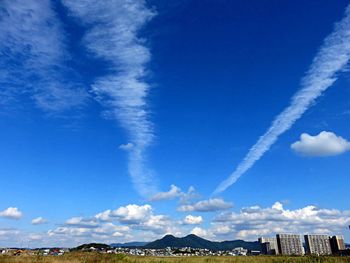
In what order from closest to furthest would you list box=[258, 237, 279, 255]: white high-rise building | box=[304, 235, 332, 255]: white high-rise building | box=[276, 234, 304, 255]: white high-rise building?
box=[304, 235, 332, 255]: white high-rise building < box=[276, 234, 304, 255]: white high-rise building < box=[258, 237, 279, 255]: white high-rise building

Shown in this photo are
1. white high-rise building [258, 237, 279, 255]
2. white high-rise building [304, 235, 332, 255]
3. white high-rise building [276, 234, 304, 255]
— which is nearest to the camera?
white high-rise building [304, 235, 332, 255]

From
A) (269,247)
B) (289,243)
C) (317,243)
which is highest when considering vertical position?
(289,243)

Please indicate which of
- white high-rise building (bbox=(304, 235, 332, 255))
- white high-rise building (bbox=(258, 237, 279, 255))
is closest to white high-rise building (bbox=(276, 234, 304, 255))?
white high-rise building (bbox=(258, 237, 279, 255))

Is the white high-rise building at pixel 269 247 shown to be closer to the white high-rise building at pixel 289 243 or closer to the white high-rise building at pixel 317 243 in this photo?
the white high-rise building at pixel 289 243

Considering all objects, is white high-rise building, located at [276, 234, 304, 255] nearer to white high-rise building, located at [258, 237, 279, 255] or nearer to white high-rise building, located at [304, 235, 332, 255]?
white high-rise building, located at [258, 237, 279, 255]

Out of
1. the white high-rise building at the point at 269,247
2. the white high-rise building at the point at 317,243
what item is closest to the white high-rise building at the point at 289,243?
the white high-rise building at the point at 269,247

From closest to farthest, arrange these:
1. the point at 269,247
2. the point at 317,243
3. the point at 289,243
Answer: the point at 317,243 < the point at 289,243 < the point at 269,247

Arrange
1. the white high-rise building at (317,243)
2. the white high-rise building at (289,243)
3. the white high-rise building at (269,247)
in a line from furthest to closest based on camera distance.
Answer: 1. the white high-rise building at (269,247)
2. the white high-rise building at (289,243)
3. the white high-rise building at (317,243)

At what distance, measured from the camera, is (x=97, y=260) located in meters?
42.2

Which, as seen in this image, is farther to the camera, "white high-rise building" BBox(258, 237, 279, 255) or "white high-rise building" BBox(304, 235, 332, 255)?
"white high-rise building" BBox(258, 237, 279, 255)

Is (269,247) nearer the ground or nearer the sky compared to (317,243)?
nearer the ground

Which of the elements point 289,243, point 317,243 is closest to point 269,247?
point 289,243

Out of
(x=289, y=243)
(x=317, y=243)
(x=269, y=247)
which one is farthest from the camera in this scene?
(x=269, y=247)

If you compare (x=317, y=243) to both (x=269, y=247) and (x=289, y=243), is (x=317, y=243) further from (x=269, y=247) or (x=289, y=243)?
(x=269, y=247)
